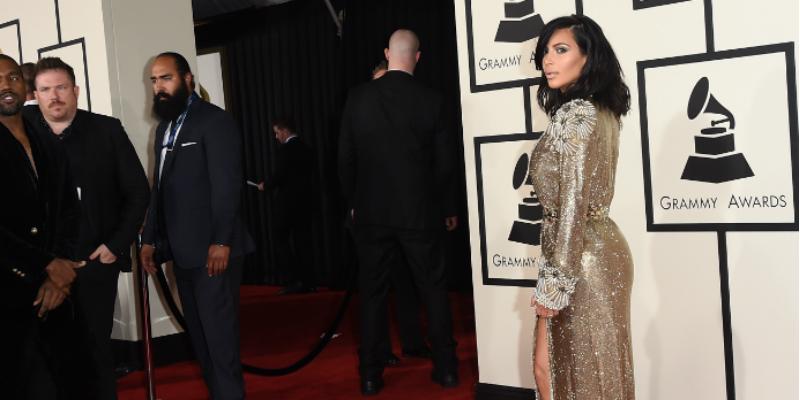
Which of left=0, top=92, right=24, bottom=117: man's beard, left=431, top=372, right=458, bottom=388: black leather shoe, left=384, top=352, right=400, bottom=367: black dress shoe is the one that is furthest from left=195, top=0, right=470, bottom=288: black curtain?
left=0, top=92, right=24, bottom=117: man's beard

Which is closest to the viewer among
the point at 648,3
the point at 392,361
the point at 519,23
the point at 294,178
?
the point at 648,3

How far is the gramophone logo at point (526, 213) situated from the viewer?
354cm

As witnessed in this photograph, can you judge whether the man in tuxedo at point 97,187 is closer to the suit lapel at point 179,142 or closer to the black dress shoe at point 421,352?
the suit lapel at point 179,142

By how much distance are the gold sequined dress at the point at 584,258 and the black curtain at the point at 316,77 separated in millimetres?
4411

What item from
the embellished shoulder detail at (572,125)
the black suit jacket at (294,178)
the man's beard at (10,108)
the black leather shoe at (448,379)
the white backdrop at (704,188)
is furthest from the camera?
the black suit jacket at (294,178)

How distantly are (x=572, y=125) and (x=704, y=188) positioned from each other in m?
0.91

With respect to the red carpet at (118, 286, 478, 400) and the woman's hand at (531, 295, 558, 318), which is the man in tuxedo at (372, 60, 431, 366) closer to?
the red carpet at (118, 286, 478, 400)

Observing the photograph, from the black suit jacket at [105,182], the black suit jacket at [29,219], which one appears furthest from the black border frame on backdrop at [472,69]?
the black suit jacket at [29,219]

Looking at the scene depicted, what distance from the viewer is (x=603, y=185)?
7.86 ft

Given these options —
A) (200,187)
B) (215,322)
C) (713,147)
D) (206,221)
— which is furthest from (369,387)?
(713,147)

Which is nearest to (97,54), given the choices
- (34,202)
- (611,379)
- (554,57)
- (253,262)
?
(34,202)

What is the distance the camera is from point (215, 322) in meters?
3.55

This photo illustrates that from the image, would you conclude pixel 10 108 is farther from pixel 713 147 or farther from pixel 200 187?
pixel 713 147

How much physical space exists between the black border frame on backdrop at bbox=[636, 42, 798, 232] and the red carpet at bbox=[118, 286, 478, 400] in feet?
4.52
